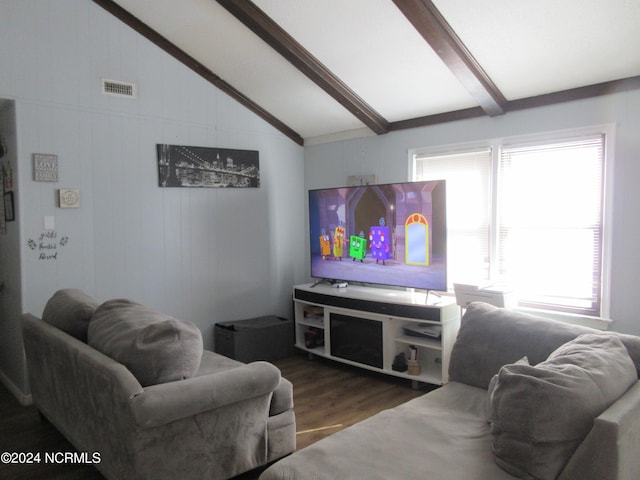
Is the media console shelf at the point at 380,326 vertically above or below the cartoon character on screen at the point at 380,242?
below

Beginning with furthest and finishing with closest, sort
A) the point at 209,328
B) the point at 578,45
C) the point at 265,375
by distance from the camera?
1. the point at 209,328
2. the point at 578,45
3. the point at 265,375

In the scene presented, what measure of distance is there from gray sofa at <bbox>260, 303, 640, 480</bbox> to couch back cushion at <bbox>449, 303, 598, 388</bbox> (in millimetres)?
17

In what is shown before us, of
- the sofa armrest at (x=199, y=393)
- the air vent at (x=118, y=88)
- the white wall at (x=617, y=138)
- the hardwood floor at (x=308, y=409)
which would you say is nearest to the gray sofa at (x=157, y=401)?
the sofa armrest at (x=199, y=393)

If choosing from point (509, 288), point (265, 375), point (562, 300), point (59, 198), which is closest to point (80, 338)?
point (265, 375)

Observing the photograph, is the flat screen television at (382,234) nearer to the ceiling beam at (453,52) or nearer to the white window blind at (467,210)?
the white window blind at (467,210)

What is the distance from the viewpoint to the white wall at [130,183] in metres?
3.37

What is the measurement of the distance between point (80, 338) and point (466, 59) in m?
2.92

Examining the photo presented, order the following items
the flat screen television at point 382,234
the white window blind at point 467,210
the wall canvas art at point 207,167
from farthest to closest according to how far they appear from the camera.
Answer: the wall canvas art at point 207,167 < the white window blind at point 467,210 < the flat screen television at point 382,234

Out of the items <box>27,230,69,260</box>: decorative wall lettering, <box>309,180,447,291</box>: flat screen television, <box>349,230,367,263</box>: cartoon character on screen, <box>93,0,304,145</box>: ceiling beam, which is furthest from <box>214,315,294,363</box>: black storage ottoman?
<box>93,0,304,145</box>: ceiling beam

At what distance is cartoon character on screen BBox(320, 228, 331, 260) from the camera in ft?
14.3

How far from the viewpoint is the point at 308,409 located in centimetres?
330

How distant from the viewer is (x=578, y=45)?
9.10ft

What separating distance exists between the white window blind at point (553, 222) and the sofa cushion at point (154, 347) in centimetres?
251

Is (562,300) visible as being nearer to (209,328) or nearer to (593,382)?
(593,382)
